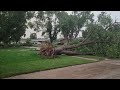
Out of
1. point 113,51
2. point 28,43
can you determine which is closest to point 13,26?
point 28,43

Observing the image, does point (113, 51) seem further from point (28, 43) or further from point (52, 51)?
point (28, 43)

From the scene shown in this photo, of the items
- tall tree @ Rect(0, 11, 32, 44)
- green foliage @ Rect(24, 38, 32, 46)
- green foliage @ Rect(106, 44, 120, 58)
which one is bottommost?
green foliage @ Rect(106, 44, 120, 58)

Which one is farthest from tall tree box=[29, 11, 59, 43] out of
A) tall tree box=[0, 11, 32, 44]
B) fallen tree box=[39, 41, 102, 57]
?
fallen tree box=[39, 41, 102, 57]

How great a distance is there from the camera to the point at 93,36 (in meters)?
12.8

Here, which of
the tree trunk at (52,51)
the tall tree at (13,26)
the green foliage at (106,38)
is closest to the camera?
the tree trunk at (52,51)

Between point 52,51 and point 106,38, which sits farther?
point 106,38

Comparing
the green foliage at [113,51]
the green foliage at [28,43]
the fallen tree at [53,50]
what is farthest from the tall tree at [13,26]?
the green foliage at [113,51]

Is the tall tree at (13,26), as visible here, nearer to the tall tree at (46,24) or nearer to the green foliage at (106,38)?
the tall tree at (46,24)

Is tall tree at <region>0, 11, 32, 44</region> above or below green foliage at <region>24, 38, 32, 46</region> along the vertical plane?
above

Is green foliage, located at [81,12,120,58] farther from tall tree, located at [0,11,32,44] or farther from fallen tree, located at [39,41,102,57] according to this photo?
tall tree, located at [0,11,32,44]

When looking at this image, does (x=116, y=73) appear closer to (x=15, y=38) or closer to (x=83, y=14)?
(x=15, y=38)

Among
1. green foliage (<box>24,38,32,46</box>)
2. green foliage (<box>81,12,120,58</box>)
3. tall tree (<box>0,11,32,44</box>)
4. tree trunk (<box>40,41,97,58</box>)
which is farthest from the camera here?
green foliage (<box>24,38,32,46</box>)
